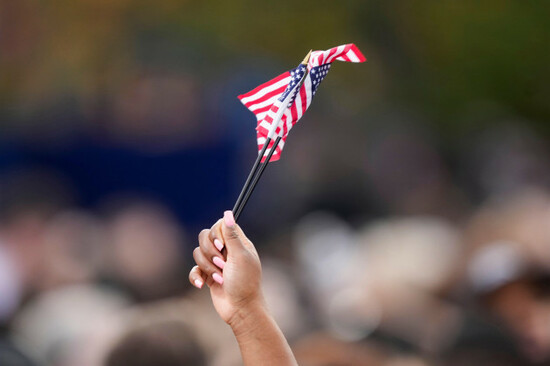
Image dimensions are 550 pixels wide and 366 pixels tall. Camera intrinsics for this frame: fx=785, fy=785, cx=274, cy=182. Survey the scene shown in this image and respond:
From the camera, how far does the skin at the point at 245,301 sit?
2078mm

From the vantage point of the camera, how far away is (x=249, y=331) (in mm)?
2100

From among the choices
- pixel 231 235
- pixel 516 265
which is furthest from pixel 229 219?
pixel 516 265

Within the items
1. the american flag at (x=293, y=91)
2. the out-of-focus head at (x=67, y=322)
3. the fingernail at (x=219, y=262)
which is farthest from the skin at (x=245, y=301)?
the out-of-focus head at (x=67, y=322)

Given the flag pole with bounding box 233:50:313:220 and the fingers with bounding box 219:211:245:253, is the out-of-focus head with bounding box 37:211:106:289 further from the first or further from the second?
the fingers with bounding box 219:211:245:253

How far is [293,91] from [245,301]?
0.65 meters

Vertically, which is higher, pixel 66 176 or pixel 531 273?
pixel 66 176

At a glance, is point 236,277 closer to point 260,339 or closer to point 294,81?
point 260,339

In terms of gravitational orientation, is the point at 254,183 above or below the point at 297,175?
below

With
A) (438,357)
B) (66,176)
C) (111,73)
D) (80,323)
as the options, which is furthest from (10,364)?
(438,357)

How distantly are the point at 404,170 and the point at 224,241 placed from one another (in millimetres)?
3377

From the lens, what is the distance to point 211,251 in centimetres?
222

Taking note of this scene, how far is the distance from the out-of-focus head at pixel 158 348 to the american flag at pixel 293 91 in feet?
5.56

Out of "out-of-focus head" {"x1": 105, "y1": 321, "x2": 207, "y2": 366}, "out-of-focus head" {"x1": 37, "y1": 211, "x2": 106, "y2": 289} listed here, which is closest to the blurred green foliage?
"out-of-focus head" {"x1": 37, "y1": 211, "x2": 106, "y2": 289}

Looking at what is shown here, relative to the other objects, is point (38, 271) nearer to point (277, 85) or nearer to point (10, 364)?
point (10, 364)
